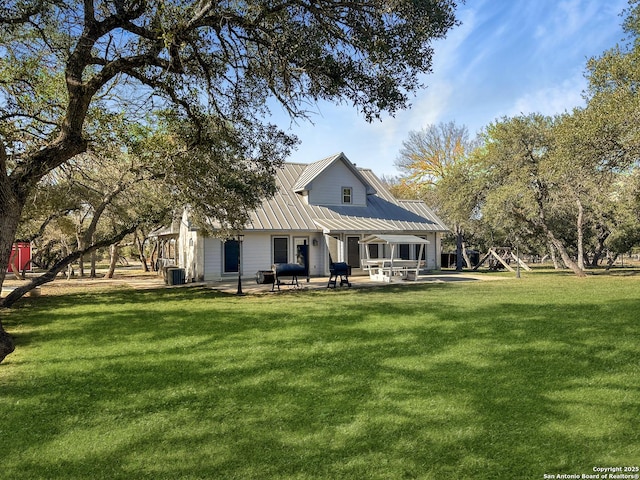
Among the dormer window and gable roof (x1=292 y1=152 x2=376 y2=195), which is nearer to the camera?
gable roof (x1=292 y1=152 x2=376 y2=195)

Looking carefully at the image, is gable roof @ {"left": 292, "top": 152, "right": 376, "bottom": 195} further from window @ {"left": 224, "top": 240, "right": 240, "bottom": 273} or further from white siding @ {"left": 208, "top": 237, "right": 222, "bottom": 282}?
white siding @ {"left": 208, "top": 237, "right": 222, "bottom": 282}

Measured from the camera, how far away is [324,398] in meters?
4.94

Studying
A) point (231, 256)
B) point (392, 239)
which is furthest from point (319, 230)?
point (231, 256)

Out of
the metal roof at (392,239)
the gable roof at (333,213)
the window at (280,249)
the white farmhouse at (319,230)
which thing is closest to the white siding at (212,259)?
the white farmhouse at (319,230)

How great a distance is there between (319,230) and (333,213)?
2.65m

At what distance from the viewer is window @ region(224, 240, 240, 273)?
22328 mm

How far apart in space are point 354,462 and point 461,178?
2814cm

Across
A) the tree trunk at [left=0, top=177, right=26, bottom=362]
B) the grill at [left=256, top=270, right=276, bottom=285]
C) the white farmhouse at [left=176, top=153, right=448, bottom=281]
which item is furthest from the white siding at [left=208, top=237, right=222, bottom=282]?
the tree trunk at [left=0, top=177, right=26, bottom=362]

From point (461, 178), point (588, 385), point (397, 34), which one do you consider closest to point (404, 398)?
point (588, 385)

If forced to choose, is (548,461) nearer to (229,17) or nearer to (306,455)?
(306,455)

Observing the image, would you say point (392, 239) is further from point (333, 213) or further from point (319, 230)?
point (333, 213)

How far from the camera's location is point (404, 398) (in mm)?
4891

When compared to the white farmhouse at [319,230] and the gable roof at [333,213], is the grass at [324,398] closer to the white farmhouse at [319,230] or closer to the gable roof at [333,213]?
the white farmhouse at [319,230]

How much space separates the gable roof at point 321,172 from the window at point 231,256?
5.77m
